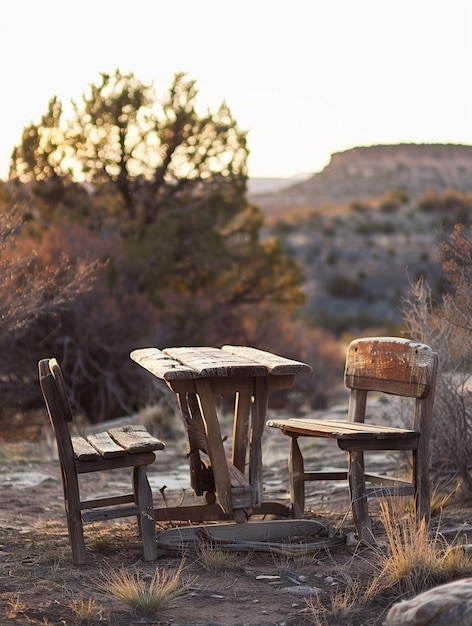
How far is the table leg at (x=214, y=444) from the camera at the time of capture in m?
5.43

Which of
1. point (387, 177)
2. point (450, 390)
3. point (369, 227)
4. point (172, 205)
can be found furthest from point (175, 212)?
point (387, 177)

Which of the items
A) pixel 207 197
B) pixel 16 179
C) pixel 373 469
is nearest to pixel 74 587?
pixel 373 469

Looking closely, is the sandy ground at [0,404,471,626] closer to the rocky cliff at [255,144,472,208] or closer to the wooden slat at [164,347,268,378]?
the wooden slat at [164,347,268,378]

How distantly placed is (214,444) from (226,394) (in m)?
0.30

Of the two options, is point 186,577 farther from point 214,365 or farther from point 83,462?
point 214,365

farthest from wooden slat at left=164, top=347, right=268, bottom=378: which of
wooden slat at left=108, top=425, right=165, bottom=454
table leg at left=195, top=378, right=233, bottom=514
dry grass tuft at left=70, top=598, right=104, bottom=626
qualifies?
dry grass tuft at left=70, top=598, right=104, bottom=626

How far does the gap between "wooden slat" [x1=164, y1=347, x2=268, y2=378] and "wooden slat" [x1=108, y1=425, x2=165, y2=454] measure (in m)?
0.43

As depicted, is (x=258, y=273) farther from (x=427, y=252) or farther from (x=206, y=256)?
(x=427, y=252)

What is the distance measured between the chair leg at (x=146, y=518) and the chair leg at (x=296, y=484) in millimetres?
1134

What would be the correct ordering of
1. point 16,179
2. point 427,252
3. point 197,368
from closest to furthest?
point 197,368 < point 16,179 < point 427,252

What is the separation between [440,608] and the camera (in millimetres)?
3457

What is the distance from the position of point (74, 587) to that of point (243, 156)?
13.0 m

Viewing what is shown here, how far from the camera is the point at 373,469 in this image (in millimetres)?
8047

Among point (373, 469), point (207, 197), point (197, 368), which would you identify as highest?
point (207, 197)
